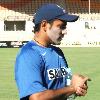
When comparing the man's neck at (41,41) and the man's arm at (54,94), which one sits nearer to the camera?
the man's arm at (54,94)

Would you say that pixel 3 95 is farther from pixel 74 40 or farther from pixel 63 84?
pixel 74 40

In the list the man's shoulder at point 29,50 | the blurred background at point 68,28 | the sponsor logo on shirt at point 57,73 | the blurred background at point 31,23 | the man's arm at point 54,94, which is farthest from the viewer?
the blurred background at point 31,23

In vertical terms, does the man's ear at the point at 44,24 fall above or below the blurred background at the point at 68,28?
above

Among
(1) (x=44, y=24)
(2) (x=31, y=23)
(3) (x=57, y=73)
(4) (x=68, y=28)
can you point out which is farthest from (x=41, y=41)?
(2) (x=31, y=23)

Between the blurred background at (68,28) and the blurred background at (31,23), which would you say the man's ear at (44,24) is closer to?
the blurred background at (68,28)

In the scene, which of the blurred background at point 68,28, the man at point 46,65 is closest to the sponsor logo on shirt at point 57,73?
the man at point 46,65

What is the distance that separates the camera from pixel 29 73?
3.94 meters

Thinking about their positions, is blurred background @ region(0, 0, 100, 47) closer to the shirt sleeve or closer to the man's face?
the man's face

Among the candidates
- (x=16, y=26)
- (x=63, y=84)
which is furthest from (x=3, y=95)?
(x=16, y=26)

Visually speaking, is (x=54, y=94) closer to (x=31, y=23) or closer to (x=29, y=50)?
(x=29, y=50)

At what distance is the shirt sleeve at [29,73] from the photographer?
3949 mm

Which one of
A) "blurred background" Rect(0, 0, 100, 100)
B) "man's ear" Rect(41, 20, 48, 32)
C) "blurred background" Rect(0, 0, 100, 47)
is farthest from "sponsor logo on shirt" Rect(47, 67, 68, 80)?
"blurred background" Rect(0, 0, 100, 47)

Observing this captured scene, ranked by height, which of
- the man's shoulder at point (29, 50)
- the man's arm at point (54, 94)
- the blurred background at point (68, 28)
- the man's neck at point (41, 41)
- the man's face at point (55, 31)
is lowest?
the blurred background at point (68, 28)

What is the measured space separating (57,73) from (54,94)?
0.33m
